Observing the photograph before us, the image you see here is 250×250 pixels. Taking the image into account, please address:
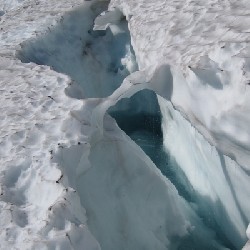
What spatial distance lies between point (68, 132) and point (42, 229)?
59 cm

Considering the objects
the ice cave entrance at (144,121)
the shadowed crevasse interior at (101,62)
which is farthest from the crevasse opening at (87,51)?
the ice cave entrance at (144,121)

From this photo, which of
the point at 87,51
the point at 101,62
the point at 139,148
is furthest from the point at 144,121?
the point at 139,148

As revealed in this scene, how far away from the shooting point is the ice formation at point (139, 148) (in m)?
1.83

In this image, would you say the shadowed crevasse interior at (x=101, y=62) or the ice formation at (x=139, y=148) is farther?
the shadowed crevasse interior at (x=101, y=62)

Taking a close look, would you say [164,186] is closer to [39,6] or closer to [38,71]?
[38,71]

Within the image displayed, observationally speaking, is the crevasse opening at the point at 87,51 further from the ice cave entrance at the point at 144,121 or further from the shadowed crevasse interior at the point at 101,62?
the ice cave entrance at the point at 144,121

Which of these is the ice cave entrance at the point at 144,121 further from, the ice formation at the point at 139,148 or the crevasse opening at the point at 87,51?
the crevasse opening at the point at 87,51

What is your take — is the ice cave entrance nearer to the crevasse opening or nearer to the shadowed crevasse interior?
the shadowed crevasse interior

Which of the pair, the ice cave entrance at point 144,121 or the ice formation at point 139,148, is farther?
the ice cave entrance at point 144,121

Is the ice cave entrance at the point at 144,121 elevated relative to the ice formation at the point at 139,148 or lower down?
lower down

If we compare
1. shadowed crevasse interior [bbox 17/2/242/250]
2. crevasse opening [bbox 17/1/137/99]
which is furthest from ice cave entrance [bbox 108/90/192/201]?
crevasse opening [bbox 17/1/137/99]

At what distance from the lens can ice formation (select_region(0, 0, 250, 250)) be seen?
1829mm

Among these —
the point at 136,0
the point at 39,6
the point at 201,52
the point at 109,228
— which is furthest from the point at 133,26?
the point at 39,6

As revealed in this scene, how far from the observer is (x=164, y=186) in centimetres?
260
